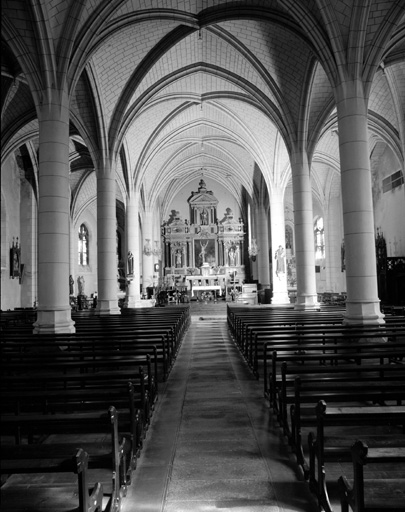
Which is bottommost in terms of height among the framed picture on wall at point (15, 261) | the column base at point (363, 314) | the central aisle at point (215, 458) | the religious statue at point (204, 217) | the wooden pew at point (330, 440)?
the central aisle at point (215, 458)

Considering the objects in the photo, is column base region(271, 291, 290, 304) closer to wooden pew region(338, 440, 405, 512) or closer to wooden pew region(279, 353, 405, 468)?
wooden pew region(279, 353, 405, 468)

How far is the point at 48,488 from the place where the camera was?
379 cm

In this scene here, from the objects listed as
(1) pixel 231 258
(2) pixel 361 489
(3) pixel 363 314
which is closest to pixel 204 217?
(1) pixel 231 258

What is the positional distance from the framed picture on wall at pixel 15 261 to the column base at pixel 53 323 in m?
14.4

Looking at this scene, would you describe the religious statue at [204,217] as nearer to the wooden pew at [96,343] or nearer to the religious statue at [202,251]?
the religious statue at [202,251]

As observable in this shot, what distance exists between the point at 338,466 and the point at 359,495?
75.2 inches

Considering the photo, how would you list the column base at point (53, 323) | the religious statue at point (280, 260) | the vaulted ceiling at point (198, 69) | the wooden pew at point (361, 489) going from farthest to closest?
1. the religious statue at point (280, 260)
2. the vaulted ceiling at point (198, 69)
3. the column base at point (53, 323)
4. the wooden pew at point (361, 489)

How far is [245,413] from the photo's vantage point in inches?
239

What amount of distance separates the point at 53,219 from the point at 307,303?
11204mm

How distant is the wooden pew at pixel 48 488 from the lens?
2.41m

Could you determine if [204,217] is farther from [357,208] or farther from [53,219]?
[53,219]

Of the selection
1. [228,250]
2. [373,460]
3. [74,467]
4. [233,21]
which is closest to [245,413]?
[373,460]

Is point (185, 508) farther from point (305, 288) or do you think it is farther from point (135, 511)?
point (305, 288)

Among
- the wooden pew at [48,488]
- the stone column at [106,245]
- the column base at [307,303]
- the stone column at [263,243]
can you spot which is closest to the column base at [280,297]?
the column base at [307,303]
